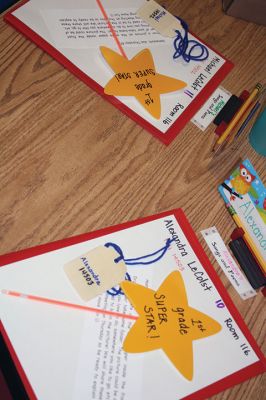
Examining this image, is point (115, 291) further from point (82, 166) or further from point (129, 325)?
point (82, 166)

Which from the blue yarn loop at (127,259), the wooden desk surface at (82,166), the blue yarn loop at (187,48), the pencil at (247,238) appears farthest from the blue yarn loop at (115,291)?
the blue yarn loop at (187,48)

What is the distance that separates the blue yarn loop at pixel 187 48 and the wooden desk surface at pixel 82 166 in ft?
0.51

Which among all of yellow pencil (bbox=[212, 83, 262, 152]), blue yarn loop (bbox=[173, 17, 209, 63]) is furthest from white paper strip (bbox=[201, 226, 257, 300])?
blue yarn loop (bbox=[173, 17, 209, 63])

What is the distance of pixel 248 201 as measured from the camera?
2.46 feet

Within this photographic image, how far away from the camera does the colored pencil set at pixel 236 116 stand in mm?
711

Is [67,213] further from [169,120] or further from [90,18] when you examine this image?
[90,18]

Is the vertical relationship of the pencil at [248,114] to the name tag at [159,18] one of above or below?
below

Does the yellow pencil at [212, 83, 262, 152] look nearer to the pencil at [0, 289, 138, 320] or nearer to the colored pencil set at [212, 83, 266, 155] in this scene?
the colored pencil set at [212, 83, 266, 155]

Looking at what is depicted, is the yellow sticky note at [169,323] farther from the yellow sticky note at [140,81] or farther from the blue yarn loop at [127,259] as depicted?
the yellow sticky note at [140,81]

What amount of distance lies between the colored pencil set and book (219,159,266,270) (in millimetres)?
56

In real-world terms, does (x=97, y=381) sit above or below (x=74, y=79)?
below

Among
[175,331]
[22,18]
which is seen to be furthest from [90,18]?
[175,331]

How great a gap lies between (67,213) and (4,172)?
120 mm

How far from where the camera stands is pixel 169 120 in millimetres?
770
